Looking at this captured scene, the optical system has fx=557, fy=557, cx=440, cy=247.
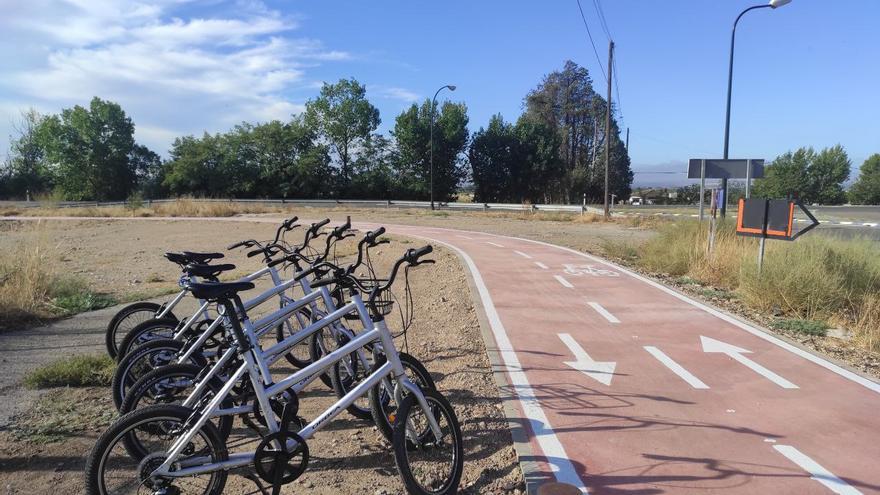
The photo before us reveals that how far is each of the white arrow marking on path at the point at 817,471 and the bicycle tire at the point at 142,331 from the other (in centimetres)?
486

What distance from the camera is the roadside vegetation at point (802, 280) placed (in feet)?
24.3

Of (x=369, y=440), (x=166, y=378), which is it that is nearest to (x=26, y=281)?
(x=166, y=378)

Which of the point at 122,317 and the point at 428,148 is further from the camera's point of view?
the point at 428,148

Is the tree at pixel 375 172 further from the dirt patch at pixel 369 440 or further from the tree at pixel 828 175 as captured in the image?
the dirt patch at pixel 369 440

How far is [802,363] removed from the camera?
5.89m

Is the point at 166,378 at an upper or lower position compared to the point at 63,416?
upper

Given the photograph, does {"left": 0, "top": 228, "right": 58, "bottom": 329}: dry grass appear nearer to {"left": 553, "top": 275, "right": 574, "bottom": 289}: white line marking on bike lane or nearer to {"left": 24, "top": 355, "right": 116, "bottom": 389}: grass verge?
{"left": 24, "top": 355, "right": 116, "bottom": 389}: grass verge

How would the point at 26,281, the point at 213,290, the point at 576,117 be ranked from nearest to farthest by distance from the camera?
1. the point at 213,290
2. the point at 26,281
3. the point at 576,117

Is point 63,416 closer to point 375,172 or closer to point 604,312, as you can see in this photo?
point 604,312

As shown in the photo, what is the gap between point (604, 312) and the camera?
807 centimetres

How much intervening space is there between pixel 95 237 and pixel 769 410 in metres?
25.6

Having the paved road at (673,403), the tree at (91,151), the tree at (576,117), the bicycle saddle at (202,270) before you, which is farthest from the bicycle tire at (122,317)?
the tree at (91,151)

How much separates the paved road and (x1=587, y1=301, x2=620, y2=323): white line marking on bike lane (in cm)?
3

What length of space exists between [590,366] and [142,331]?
4243 mm
